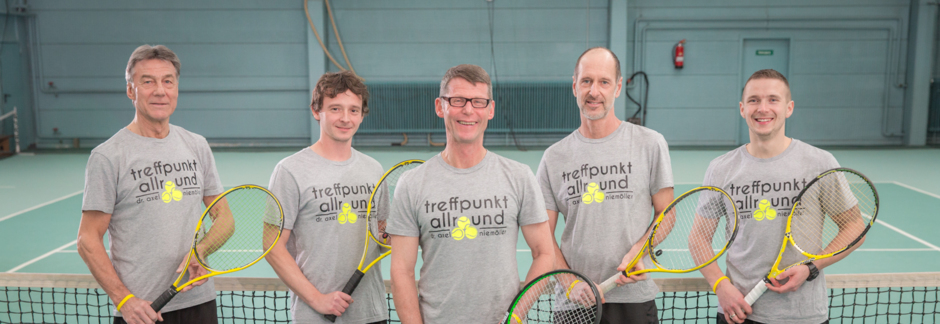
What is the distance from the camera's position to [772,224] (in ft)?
8.11

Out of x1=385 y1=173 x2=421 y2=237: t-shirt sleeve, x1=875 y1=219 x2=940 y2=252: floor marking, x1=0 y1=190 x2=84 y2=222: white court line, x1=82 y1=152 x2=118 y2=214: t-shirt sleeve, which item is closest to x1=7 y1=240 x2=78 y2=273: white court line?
x1=0 y1=190 x2=84 y2=222: white court line

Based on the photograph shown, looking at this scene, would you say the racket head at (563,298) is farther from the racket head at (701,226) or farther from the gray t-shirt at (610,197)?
the racket head at (701,226)

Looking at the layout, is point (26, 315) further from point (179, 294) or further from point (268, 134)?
point (268, 134)

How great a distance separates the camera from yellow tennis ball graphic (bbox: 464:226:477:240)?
2.10 meters

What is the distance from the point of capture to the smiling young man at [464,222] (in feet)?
6.90

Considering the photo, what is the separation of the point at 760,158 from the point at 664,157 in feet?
1.39

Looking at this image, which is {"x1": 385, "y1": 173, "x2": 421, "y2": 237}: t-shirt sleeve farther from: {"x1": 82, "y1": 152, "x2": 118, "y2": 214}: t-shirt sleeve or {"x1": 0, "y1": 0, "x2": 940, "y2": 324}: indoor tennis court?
{"x1": 0, "y1": 0, "x2": 940, "y2": 324}: indoor tennis court

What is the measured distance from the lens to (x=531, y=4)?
552 inches

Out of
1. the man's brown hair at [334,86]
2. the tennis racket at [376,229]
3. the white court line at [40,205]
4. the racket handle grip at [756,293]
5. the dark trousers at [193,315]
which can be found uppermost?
the man's brown hair at [334,86]

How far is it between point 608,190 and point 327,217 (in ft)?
3.94

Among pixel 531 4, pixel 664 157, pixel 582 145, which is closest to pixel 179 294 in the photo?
pixel 582 145

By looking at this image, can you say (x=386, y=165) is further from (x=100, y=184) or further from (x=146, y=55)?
(x=100, y=184)

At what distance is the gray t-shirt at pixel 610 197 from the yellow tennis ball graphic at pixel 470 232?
610 mm

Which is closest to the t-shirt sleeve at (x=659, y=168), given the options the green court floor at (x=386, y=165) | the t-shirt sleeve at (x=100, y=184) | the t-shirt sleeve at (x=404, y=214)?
the t-shirt sleeve at (x=404, y=214)
